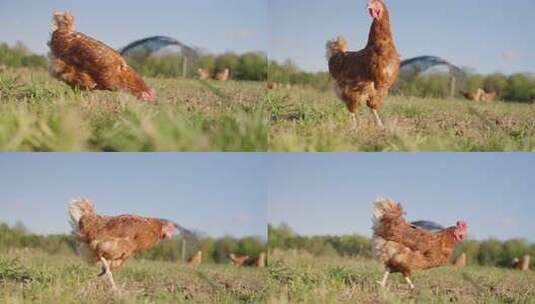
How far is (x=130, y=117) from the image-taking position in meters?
4.09

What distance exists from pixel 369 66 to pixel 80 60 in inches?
49.3

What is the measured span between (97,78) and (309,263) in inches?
49.2

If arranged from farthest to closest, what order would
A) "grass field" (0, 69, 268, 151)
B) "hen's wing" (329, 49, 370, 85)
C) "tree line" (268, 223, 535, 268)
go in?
1. "tree line" (268, 223, 535, 268)
2. "hen's wing" (329, 49, 370, 85)
3. "grass field" (0, 69, 268, 151)

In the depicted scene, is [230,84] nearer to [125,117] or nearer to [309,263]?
[125,117]

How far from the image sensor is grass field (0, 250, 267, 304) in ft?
13.4

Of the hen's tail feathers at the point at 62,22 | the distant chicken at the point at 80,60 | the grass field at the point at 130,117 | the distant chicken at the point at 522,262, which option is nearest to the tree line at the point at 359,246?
the distant chicken at the point at 522,262

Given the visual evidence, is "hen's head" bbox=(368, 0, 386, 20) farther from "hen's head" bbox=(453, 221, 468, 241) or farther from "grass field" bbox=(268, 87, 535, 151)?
"hen's head" bbox=(453, 221, 468, 241)

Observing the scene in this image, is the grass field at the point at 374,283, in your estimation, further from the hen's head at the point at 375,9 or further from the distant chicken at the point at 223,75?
the hen's head at the point at 375,9

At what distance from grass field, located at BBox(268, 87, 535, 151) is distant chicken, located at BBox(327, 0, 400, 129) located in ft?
0.16

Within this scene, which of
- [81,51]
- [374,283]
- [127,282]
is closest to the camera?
[81,51]

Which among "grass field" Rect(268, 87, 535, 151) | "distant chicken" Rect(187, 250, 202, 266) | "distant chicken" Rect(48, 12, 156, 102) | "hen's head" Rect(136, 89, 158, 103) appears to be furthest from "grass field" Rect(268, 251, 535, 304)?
"distant chicken" Rect(48, 12, 156, 102)

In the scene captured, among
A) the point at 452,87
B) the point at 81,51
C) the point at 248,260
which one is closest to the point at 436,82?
the point at 452,87

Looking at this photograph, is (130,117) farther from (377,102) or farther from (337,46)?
(377,102)

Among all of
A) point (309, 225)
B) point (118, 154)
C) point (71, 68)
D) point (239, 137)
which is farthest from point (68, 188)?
point (309, 225)
